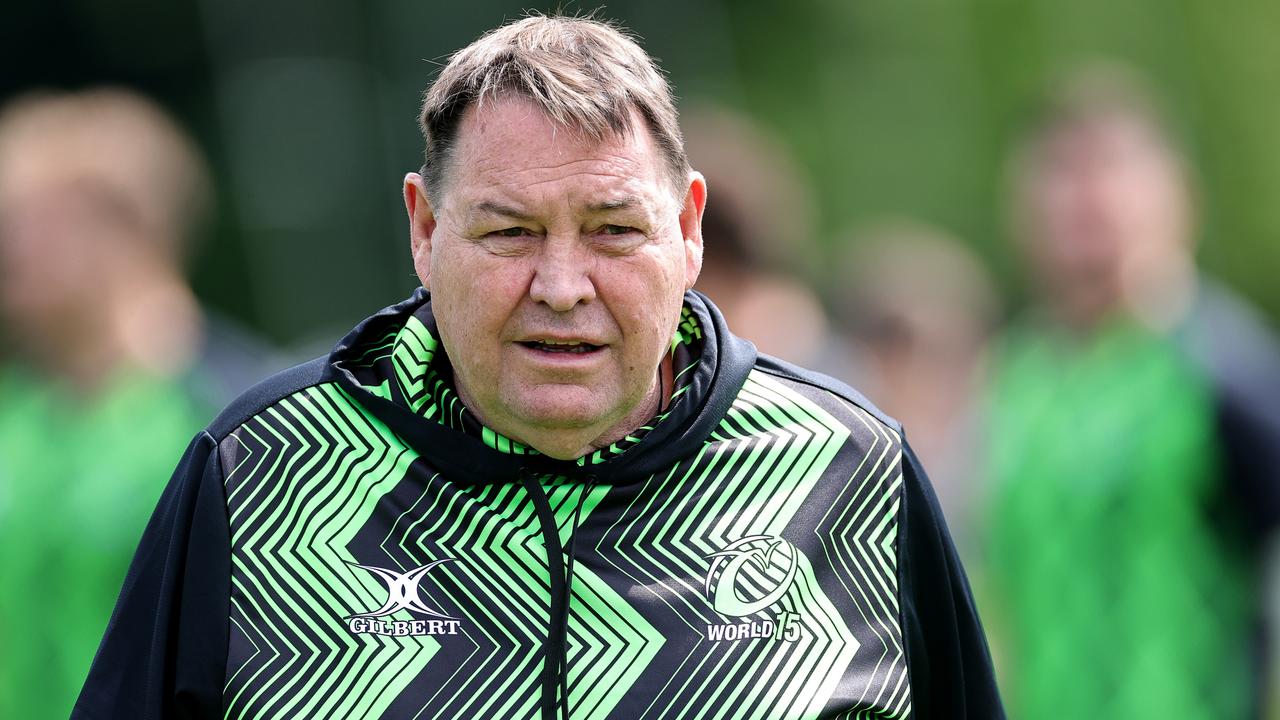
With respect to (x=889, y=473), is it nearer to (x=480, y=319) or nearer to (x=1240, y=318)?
(x=480, y=319)

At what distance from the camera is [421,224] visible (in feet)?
10.5

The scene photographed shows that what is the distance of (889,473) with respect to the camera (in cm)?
329

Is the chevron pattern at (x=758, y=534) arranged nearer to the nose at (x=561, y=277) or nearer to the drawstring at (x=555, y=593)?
the drawstring at (x=555, y=593)

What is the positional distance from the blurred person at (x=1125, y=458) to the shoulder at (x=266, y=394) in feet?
11.0

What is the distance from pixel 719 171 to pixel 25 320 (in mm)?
2483

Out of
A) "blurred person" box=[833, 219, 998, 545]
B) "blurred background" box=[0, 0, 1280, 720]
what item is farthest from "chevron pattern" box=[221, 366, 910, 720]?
"blurred person" box=[833, 219, 998, 545]

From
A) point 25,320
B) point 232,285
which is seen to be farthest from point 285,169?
point 25,320

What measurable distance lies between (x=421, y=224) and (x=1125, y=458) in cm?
337

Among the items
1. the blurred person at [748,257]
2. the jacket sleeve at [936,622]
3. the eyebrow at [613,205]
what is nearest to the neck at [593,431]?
the eyebrow at [613,205]

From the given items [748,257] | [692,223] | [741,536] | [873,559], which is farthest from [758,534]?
[748,257]

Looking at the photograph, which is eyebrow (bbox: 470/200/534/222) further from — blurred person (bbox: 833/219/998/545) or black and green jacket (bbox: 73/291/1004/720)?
blurred person (bbox: 833/219/998/545)

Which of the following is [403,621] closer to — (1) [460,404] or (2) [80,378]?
(1) [460,404]

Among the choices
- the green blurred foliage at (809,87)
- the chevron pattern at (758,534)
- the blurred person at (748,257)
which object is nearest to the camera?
the chevron pattern at (758,534)

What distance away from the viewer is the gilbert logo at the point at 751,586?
3084mm
